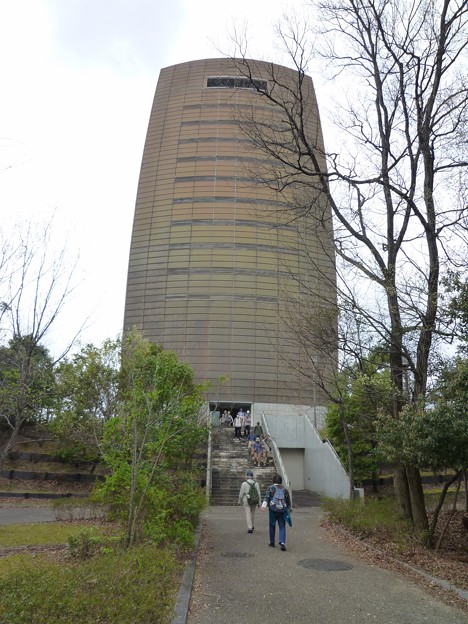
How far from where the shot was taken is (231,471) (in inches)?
876

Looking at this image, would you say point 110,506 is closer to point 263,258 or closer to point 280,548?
point 280,548

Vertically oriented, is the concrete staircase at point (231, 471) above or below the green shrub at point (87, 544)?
above

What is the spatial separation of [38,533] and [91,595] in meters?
8.25

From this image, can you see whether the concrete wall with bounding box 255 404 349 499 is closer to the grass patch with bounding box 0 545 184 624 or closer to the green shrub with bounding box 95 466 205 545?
the green shrub with bounding box 95 466 205 545

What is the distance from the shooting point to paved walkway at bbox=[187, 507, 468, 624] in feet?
17.7

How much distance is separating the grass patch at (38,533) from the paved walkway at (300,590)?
9.32ft

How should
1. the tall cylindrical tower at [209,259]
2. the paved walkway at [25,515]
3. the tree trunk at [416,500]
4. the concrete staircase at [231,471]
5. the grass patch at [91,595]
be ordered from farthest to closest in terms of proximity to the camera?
1. the tall cylindrical tower at [209,259]
2. the concrete staircase at [231,471]
3. the paved walkway at [25,515]
4. the tree trunk at [416,500]
5. the grass patch at [91,595]

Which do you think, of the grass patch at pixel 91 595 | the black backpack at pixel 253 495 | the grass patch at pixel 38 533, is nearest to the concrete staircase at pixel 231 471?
the grass patch at pixel 38 533

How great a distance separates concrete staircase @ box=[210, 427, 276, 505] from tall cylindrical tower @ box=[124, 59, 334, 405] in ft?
48.7

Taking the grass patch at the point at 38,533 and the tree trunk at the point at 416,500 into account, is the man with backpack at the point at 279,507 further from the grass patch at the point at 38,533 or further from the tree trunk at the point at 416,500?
the grass patch at the point at 38,533

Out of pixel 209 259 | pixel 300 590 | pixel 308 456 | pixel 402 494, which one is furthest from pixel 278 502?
pixel 209 259

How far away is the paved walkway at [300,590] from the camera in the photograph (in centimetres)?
539

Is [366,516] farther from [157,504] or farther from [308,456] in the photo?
[308,456]

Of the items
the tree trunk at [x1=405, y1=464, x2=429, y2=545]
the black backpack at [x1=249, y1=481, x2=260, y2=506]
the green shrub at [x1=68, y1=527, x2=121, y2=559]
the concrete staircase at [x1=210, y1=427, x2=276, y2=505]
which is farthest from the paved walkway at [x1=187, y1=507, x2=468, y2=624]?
the concrete staircase at [x1=210, y1=427, x2=276, y2=505]
